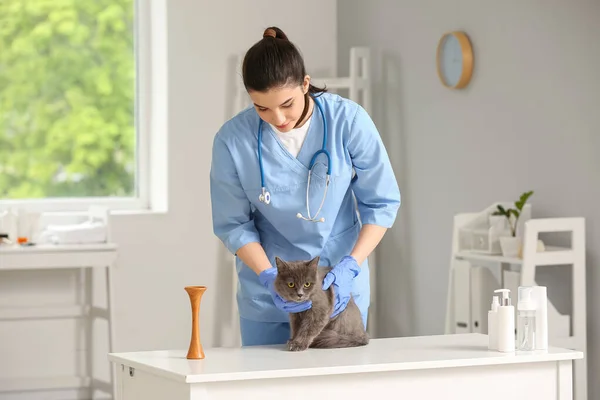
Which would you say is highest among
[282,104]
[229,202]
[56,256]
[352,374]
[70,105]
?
[70,105]

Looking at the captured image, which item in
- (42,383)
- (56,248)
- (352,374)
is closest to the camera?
(352,374)

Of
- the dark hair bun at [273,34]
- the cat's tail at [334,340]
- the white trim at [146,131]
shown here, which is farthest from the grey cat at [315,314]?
the white trim at [146,131]

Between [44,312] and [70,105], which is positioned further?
[70,105]

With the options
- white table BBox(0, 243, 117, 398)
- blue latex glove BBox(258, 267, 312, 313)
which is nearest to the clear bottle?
blue latex glove BBox(258, 267, 312, 313)

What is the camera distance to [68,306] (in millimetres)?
4094

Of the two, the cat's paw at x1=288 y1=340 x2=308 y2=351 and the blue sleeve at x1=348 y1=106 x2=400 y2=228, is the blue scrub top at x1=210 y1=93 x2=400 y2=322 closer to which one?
the blue sleeve at x1=348 y1=106 x2=400 y2=228

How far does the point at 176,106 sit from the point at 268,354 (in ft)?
8.42

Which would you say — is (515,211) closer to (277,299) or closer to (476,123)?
(476,123)

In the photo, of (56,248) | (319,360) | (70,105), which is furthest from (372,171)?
(70,105)

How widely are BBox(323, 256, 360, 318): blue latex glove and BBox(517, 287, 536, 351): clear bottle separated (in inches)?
14.0

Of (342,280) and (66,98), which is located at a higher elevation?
(66,98)

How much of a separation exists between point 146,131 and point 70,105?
0.38 metres

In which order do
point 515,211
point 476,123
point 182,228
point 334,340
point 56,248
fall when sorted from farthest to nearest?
point 182,228 → point 56,248 → point 476,123 → point 515,211 → point 334,340

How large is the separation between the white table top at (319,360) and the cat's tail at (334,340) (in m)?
0.02
